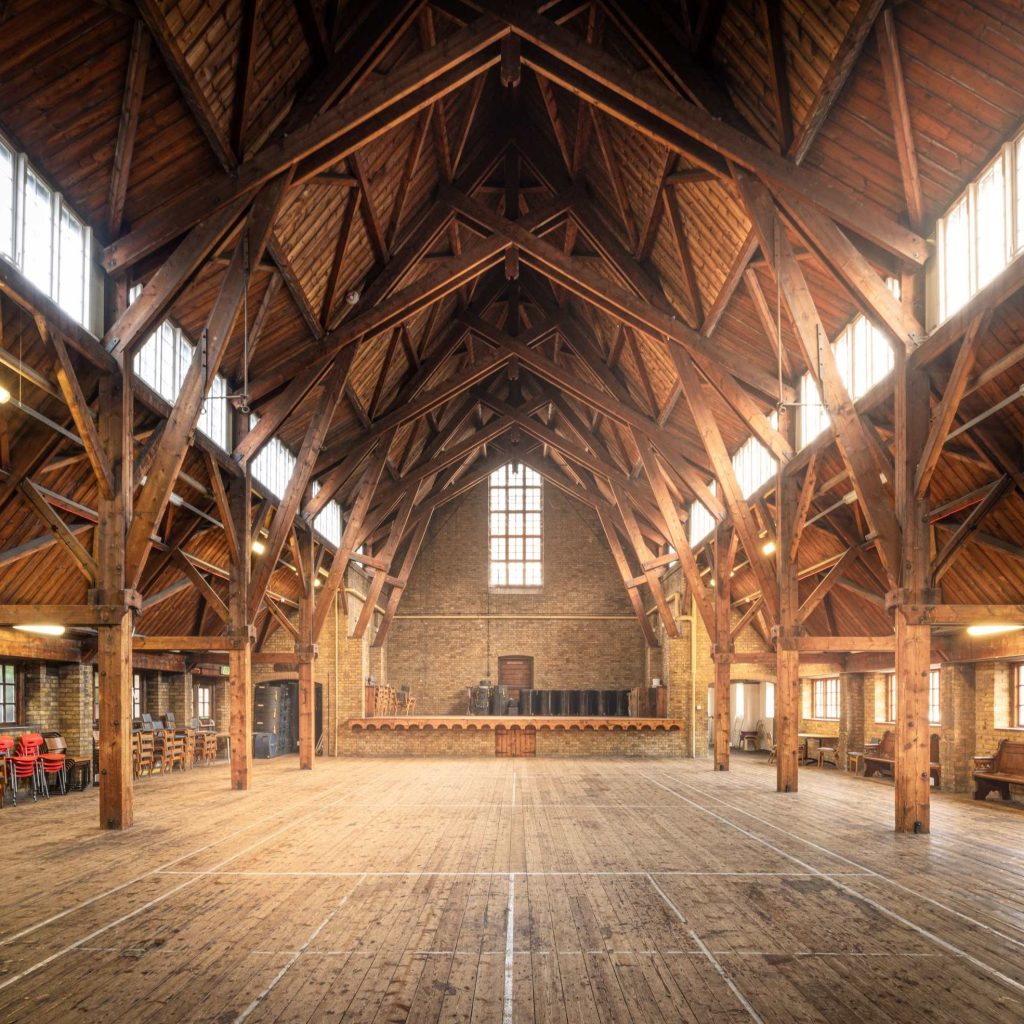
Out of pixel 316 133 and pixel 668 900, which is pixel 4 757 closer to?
pixel 316 133

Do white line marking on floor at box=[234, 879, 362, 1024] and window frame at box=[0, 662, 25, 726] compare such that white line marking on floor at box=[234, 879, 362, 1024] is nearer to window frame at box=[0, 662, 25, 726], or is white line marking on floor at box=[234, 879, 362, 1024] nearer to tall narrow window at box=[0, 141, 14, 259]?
tall narrow window at box=[0, 141, 14, 259]

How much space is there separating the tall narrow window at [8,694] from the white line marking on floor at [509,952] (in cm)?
1171

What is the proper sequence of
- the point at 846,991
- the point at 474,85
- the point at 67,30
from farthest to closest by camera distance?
the point at 474,85, the point at 67,30, the point at 846,991

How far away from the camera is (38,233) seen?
987 cm

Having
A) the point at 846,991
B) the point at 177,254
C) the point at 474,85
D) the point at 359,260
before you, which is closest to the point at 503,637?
the point at 359,260

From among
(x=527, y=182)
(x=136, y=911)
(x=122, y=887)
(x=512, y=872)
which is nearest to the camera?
(x=136, y=911)

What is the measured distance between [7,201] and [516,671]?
24837 mm

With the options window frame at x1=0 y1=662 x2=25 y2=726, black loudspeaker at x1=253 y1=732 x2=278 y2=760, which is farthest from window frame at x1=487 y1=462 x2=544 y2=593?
window frame at x1=0 y1=662 x2=25 y2=726

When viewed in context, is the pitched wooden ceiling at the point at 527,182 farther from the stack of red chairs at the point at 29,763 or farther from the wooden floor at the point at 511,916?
the wooden floor at the point at 511,916

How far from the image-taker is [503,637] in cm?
3228

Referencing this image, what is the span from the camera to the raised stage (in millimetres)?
25312

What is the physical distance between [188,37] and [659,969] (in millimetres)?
9331

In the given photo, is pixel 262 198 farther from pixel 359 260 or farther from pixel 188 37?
pixel 359 260

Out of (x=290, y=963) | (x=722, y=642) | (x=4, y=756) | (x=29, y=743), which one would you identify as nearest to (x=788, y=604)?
(x=722, y=642)
